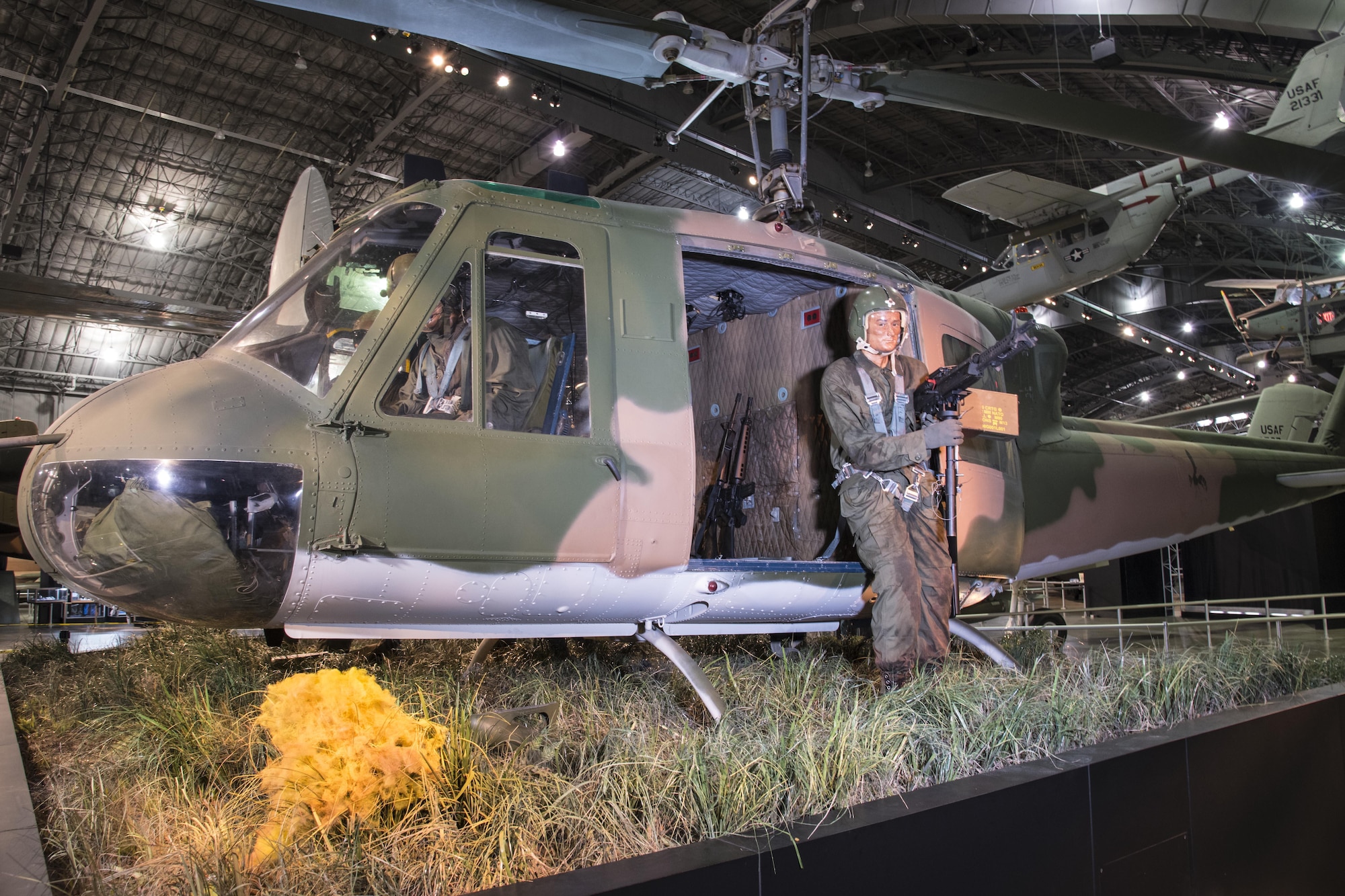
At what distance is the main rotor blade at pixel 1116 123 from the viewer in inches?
219

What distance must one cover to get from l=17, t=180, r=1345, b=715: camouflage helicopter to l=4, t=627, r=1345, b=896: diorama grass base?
0.47 meters

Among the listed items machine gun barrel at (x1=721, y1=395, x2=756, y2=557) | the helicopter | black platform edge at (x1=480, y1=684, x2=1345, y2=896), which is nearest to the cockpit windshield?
black platform edge at (x1=480, y1=684, x2=1345, y2=896)

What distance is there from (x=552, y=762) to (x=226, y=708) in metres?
1.66

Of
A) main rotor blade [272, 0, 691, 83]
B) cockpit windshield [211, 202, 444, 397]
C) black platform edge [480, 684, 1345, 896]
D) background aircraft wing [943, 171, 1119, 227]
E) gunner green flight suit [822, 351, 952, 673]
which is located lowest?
black platform edge [480, 684, 1345, 896]

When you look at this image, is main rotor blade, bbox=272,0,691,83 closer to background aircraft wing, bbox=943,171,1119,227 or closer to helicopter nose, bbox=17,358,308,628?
helicopter nose, bbox=17,358,308,628

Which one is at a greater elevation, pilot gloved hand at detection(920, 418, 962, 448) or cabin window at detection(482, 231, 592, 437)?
cabin window at detection(482, 231, 592, 437)

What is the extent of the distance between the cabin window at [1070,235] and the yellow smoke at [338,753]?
14447mm

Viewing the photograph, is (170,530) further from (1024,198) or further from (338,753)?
(1024,198)

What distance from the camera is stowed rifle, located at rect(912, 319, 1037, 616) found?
403 centimetres

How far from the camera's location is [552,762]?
2.70 m

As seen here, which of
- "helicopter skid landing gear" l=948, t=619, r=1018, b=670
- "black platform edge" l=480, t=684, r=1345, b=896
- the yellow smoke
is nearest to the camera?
"black platform edge" l=480, t=684, r=1345, b=896

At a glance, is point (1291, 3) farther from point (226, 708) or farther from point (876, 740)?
point (226, 708)

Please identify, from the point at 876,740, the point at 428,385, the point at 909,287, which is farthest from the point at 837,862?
the point at 909,287

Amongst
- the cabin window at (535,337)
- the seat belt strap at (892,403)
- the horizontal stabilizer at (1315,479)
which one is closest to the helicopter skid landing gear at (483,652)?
the cabin window at (535,337)
